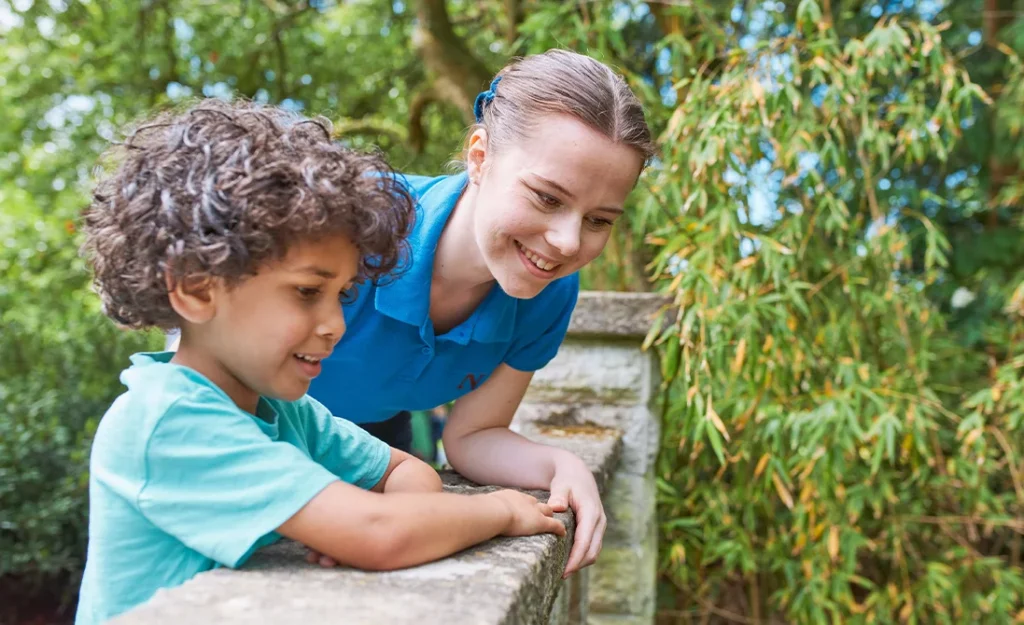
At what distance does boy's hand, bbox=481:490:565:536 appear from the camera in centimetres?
134

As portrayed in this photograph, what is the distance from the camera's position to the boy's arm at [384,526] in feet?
3.49

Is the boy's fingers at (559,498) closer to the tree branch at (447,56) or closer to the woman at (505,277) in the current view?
the woman at (505,277)

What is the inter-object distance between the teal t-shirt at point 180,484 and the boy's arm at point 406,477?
0.30 meters

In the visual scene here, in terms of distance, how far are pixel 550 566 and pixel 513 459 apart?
513 millimetres

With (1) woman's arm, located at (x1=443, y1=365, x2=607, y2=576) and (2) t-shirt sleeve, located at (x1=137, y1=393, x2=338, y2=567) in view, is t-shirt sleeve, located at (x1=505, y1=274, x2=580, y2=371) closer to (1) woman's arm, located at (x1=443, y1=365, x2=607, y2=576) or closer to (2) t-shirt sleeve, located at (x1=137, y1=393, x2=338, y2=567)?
(1) woman's arm, located at (x1=443, y1=365, x2=607, y2=576)

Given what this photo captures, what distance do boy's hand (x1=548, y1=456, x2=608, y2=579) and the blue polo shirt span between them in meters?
0.29

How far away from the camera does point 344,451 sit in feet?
4.55

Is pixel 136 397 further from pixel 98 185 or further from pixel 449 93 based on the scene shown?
pixel 449 93

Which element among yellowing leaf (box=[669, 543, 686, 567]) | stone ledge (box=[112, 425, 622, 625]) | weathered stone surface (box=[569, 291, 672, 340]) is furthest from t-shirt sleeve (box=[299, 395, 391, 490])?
yellowing leaf (box=[669, 543, 686, 567])

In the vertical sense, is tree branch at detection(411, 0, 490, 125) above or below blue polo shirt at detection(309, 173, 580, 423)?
above

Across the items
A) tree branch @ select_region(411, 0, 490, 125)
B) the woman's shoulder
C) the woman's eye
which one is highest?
tree branch @ select_region(411, 0, 490, 125)

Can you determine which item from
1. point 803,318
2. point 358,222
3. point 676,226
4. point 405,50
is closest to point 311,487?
point 358,222

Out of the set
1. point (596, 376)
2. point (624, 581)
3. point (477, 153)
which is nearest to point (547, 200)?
point (477, 153)

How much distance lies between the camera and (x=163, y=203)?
44.5 inches
